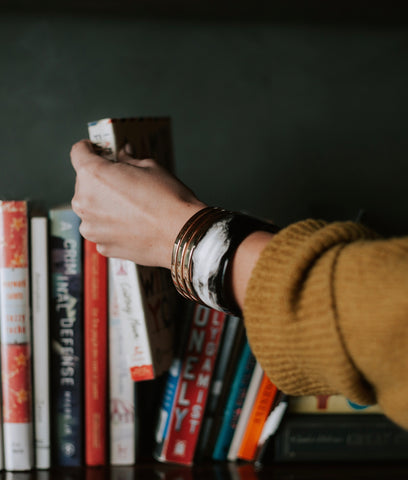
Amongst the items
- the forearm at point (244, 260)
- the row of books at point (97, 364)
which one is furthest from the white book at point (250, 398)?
the forearm at point (244, 260)

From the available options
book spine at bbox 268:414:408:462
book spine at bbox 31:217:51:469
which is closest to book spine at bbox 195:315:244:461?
book spine at bbox 268:414:408:462

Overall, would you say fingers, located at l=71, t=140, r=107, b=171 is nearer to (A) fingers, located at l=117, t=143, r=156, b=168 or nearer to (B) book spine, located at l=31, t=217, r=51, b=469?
(A) fingers, located at l=117, t=143, r=156, b=168

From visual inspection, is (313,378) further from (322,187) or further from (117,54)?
(117,54)

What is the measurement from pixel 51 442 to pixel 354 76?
2.72ft

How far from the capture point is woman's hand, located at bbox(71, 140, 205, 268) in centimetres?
52

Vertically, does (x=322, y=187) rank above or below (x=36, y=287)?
above

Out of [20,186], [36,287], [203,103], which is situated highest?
[203,103]

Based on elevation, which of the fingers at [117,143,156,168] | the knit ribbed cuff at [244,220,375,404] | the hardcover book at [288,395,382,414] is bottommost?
the hardcover book at [288,395,382,414]

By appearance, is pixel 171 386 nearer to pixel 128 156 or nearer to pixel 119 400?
pixel 119 400

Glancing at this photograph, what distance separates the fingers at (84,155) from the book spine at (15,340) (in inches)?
6.5

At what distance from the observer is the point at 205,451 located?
2.59ft

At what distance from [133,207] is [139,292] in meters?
0.17

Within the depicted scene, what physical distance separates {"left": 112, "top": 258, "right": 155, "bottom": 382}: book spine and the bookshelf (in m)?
0.33

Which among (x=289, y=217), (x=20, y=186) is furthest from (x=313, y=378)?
(x=20, y=186)
